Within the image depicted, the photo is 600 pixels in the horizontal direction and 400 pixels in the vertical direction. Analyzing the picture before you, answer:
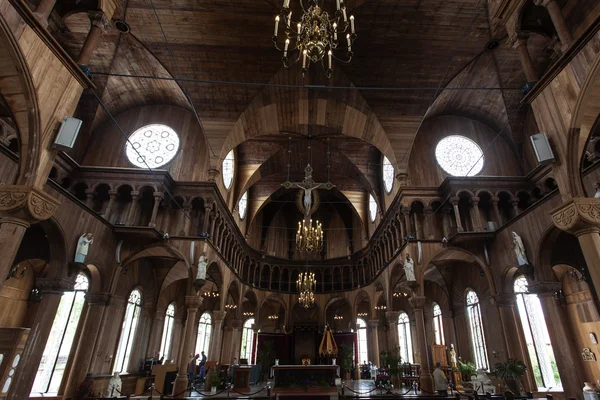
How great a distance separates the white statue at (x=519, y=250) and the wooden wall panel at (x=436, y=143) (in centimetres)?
499

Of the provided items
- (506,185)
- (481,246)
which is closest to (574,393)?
(481,246)

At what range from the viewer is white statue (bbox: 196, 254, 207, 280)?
13.4 meters

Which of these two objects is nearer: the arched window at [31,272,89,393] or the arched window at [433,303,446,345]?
the arched window at [31,272,89,393]

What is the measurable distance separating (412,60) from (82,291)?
56.9ft

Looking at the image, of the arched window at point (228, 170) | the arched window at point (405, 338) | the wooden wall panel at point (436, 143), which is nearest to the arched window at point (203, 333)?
the arched window at point (228, 170)

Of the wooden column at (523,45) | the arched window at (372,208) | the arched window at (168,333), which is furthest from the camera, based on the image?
the arched window at (372,208)

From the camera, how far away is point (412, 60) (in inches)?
557

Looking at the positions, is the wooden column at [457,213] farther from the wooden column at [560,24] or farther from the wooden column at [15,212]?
the wooden column at [15,212]

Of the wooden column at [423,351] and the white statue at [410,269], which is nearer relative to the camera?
the wooden column at [423,351]

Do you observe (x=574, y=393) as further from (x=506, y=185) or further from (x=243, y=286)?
(x=243, y=286)

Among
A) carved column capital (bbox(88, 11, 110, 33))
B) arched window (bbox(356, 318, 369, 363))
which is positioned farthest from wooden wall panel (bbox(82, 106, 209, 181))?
arched window (bbox(356, 318, 369, 363))

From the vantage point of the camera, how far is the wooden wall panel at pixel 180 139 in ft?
52.5

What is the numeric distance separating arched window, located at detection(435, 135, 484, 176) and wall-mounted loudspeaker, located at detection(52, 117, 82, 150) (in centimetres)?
1525

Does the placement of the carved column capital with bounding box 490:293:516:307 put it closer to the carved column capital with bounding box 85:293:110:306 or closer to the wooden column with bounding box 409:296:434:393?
the wooden column with bounding box 409:296:434:393
